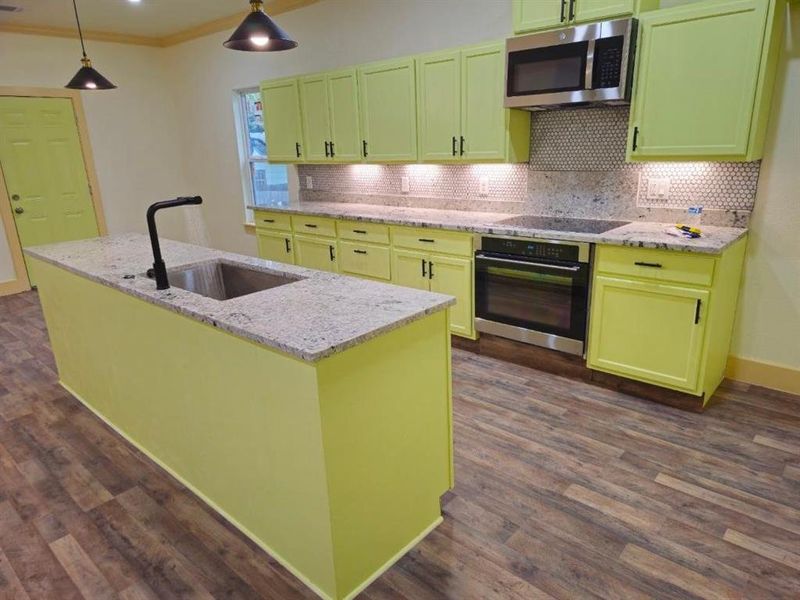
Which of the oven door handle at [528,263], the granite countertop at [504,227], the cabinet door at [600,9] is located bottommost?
the oven door handle at [528,263]

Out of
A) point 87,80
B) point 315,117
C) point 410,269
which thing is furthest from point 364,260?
point 87,80

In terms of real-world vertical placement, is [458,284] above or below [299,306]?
below

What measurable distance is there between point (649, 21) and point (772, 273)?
1576mm

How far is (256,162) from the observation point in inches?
238

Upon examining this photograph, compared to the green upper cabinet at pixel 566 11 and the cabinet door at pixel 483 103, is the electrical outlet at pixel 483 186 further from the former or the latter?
the green upper cabinet at pixel 566 11

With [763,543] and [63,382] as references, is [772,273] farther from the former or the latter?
[63,382]

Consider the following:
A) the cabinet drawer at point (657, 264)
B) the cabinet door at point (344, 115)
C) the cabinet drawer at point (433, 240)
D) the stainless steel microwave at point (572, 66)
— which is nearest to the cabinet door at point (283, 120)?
the cabinet door at point (344, 115)

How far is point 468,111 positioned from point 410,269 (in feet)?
3.96

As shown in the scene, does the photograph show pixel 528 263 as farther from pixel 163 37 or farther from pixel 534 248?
pixel 163 37

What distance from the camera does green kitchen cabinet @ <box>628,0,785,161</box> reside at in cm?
245

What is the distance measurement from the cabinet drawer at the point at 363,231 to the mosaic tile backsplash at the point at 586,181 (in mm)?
609

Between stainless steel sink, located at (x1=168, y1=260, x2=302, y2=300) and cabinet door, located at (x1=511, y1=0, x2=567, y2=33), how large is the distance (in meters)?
2.20

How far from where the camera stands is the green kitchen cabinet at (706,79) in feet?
8.04

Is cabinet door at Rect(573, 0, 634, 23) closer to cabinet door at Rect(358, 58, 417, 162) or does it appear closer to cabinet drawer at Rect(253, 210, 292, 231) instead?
cabinet door at Rect(358, 58, 417, 162)
